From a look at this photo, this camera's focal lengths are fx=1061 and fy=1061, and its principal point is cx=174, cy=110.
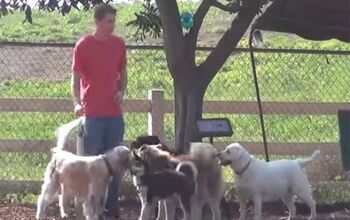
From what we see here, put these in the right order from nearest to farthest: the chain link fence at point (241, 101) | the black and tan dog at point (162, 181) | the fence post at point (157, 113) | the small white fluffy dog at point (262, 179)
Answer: the black and tan dog at point (162, 181), the small white fluffy dog at point (262, 179), the fence post at point (157, 113), the chain link fence at point (241, 101)

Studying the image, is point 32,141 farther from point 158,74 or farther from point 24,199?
point 158,74

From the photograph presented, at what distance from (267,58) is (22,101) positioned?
4.15 metres

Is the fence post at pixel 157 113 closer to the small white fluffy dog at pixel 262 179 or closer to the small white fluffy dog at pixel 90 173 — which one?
the small white fluffy dog at pixel 262 179

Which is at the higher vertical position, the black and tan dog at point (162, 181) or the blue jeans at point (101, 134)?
the blue jeans at point (101, 134)

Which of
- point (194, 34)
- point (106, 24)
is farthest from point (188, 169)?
point (194, 34)

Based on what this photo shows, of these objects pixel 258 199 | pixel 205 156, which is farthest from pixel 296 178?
pixel 205 156

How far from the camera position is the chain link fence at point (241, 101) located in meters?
11.9

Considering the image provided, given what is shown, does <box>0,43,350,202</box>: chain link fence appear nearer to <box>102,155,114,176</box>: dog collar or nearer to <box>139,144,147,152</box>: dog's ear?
<box>139,144,147,152</box>: dog's ear

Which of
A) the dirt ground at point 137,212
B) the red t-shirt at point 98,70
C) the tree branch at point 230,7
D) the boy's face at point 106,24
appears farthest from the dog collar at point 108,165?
the tree branch at point 230,7

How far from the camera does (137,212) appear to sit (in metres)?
10.9

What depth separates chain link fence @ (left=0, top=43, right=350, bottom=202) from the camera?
11883mm

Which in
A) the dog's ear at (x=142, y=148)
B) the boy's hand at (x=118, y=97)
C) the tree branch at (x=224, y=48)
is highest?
the tree branch at (x=224, y=48)

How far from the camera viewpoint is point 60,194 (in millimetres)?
9641

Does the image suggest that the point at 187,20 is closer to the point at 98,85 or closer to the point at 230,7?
the point at 230,7
